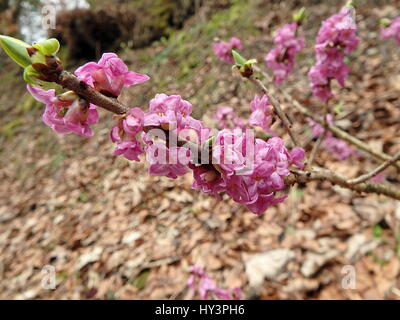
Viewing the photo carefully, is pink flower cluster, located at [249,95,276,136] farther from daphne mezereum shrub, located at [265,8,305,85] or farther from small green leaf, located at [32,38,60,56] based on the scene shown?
daphne mezereum shrub, located at [265,8,305,85]

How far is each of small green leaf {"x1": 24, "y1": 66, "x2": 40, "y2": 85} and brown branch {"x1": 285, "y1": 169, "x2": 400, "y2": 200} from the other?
0.59 metres

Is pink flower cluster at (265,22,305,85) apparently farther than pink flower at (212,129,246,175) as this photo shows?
Yes

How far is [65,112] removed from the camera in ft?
2.09

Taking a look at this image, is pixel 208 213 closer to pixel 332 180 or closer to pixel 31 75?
pixel 332 180

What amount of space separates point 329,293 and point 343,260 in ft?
0.79

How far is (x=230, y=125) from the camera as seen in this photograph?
2.04 metres

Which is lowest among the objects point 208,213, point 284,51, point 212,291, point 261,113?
point 212,291

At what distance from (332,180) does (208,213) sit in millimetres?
1775

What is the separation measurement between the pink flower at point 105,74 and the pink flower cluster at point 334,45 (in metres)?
0.99

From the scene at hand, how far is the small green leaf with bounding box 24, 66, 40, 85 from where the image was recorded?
0.54 metres

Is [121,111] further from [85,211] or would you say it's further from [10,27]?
[10,27]

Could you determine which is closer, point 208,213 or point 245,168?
point 245,168

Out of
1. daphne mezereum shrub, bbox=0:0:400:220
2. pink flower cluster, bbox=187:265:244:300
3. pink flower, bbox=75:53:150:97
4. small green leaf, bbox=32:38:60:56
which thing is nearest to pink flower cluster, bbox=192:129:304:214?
daphne mezereum shrub, bbox=0:0:400:220

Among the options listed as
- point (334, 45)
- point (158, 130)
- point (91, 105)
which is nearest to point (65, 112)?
point (91, 105)
